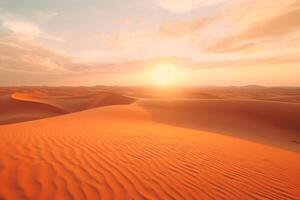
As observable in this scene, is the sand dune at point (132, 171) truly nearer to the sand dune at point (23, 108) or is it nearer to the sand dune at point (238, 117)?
the sand dune at point (238, 117)

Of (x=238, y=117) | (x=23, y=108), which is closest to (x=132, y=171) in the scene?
(x=238, y=117)

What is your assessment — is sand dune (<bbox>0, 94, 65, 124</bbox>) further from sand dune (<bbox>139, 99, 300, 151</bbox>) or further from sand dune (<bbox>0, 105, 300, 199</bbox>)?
sand dune (<bbox>0, 105, 300, 199</bbox>)

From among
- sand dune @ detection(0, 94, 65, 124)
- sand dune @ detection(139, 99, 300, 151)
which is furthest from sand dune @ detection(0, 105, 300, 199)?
sand dune @ detection(0, 94, 65, 124)

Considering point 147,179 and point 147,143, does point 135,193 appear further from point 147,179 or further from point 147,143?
point 147,143

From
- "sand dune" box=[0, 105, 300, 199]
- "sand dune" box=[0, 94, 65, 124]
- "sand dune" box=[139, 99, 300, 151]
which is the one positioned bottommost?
"sand dune" box=[0, 94, 65, 124]

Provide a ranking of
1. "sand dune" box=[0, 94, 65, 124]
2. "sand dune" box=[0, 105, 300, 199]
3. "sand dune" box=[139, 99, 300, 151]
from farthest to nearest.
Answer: "sand dune" box=[0, 94, 65, 124], "sand dune" box=[139, 99, 300, 151], "sand dune" box=[0, 105, 300, 199]

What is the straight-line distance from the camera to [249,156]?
5508mm

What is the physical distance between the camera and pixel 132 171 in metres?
3.74

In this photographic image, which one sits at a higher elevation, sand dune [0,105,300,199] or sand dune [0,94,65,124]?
sand dune [0,105,300,199]

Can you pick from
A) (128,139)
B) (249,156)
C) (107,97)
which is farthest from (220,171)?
(107,97)

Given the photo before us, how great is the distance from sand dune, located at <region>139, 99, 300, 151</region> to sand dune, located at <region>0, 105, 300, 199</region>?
6.05 meters

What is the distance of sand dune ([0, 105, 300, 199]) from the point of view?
298 centimetres

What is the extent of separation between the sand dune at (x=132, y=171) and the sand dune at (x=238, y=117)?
19.9ft

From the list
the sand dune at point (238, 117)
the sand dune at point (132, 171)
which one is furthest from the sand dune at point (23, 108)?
the sand dune at point (132, 171)
